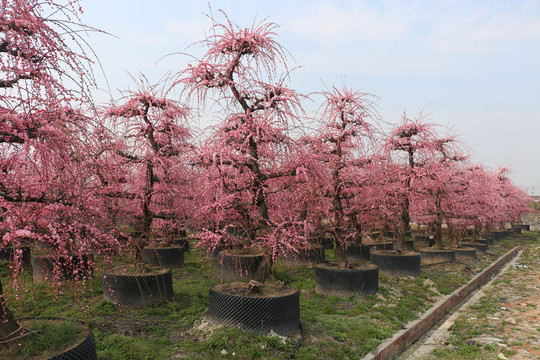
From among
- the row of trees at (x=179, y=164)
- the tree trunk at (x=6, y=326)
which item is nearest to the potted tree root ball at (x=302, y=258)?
the row of trees at (x=179, y=164)

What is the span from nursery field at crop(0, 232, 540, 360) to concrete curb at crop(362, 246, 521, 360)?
165 mm

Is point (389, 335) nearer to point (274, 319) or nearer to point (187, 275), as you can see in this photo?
point (274, 319)

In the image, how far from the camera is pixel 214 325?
21.0ft

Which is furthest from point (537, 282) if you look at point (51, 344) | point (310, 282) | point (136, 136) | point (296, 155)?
point (51, 344)

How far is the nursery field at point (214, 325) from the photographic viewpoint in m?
5.64

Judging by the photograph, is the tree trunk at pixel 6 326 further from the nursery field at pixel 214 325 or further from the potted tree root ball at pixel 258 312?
the potted tree root ball at pixel 258 312

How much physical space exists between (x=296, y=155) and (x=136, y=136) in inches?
153

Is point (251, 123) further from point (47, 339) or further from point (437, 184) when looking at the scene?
point (437, 184)

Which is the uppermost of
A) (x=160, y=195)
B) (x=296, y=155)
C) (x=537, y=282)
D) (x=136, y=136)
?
(x=136, y=136)

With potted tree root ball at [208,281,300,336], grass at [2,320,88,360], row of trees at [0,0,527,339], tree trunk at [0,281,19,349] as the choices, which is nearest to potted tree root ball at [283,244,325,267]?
row of trees at [0,0,527,339]

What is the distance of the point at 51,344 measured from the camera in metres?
4.35

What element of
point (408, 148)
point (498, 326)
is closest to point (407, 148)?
point (408, 148)

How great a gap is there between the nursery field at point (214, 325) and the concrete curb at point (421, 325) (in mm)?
165

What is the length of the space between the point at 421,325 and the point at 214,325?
4.41 m
